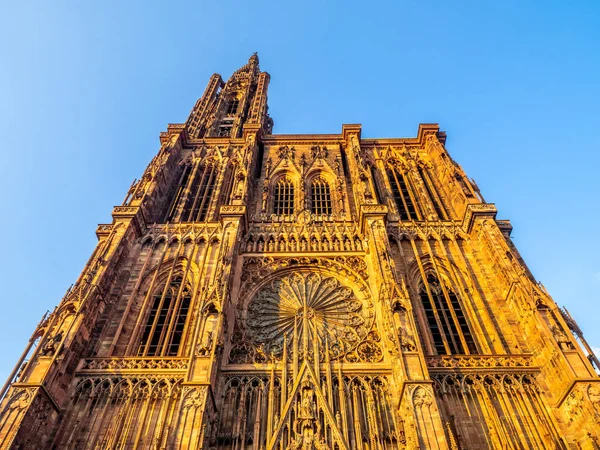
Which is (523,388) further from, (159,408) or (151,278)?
(151,278)

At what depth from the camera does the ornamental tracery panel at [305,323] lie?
15.4 metres

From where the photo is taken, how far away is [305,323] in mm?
16219

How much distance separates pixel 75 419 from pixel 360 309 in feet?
35.4

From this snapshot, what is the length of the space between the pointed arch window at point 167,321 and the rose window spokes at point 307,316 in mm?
→ 2738

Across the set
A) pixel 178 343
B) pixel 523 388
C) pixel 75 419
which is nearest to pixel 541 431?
pixel 523 388

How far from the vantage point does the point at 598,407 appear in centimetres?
1193

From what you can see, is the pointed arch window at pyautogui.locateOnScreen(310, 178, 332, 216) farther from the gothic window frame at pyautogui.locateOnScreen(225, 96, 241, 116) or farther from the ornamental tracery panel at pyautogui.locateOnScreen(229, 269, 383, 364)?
the gothic window frame at pyautogui.locateOnScreen(225, 96, 241, 116)

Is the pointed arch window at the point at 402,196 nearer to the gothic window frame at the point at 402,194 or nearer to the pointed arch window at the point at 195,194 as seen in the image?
the gothic window frame at the point at 402,194

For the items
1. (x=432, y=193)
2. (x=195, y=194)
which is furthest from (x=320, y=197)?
(x=195, y=194)

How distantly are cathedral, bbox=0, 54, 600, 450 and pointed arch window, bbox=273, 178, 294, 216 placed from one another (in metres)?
0.15

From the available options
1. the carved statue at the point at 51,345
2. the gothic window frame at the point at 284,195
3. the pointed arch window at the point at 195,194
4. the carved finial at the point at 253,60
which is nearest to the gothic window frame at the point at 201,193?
the pointed arch window at the point at 195,194

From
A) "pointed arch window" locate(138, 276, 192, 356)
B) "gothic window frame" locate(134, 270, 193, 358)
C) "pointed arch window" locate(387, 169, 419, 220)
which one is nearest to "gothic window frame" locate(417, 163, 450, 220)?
"pointed arch window" locate(387, 169, 419, 220)

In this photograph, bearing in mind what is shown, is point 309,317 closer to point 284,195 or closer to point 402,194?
point 284,195

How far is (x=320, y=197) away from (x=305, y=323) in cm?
975
